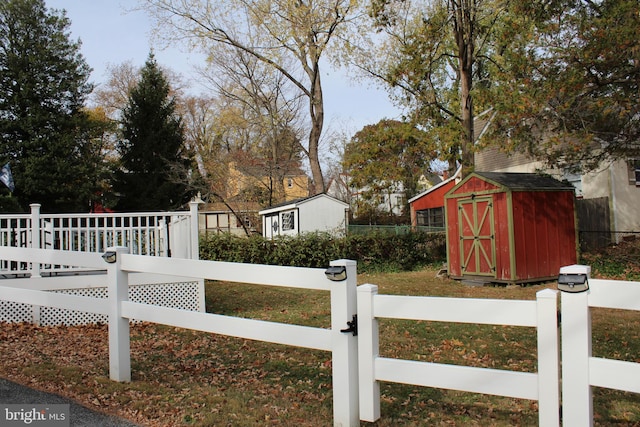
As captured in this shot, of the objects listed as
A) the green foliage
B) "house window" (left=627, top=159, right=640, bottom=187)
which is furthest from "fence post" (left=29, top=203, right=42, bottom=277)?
"house window" (left=627, top=159, right=640, bottom=187)

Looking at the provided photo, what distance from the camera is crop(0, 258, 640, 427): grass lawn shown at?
3730mm

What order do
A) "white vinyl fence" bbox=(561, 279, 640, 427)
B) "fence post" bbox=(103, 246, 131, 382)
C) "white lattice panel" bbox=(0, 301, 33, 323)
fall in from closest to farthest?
"white vinyl fence" bbox=(561, 279, 640, 427)
"fence post" bbox=(103, 246, 131, 382)
"white lattice panel" bbox=(0, 301, 33, 323)

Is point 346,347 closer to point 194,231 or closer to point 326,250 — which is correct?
point 194,231

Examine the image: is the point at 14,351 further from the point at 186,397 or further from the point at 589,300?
the point at 589,300

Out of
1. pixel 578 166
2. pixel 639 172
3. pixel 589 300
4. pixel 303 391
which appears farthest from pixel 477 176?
pixel 589 300

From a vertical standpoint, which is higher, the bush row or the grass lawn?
the bush row

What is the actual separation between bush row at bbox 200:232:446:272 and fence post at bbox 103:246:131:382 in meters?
11.8

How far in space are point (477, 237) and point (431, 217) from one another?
1527 centimetres

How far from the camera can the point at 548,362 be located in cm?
264

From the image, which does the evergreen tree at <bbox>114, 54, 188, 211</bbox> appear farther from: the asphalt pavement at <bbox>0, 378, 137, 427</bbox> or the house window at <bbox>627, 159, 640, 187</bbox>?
the asphalt pavement at <bbox>0, 378, 137, 427</bbox>

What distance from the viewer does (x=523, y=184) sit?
12.3 meters

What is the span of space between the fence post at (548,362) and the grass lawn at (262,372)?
1.10 m

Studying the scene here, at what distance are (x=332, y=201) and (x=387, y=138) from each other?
4252 mm

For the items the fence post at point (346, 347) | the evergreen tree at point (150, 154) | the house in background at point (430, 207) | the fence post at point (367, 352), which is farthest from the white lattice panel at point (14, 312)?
the house in background at point (430, 207)
